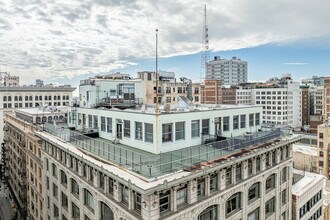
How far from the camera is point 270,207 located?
97.4 feet

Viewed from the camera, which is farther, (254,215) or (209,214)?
(254,215)

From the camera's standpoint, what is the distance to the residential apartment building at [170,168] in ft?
60.6

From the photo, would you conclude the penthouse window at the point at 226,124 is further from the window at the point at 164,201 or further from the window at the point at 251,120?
the window at the point at 164,201

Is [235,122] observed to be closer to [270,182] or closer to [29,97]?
[270,182]

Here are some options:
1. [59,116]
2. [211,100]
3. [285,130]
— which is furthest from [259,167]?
[211,100]

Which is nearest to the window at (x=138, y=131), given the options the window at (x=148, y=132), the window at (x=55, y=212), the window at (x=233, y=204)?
the window at (x=148, y=132)

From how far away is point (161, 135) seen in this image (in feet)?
73.7

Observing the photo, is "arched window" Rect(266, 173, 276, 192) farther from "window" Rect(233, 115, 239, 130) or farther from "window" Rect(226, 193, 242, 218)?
"window" Rect(233, 115, 239, 130)

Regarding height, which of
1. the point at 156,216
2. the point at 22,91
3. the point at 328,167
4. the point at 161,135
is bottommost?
the point at 328,167

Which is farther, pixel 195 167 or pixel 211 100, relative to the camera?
pixel 211 100

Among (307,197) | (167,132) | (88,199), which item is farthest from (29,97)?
(307,197)

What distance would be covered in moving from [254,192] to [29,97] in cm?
8017

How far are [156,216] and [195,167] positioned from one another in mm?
4704

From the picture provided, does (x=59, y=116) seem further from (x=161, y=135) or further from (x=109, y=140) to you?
(x=161, y=135)
